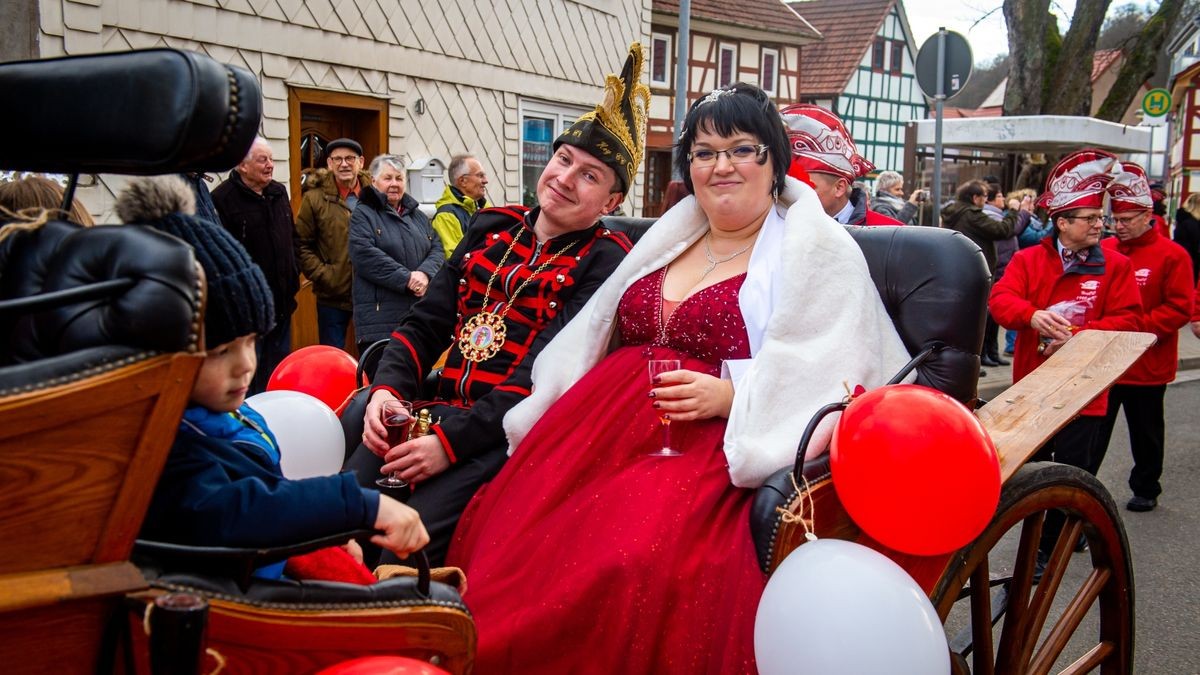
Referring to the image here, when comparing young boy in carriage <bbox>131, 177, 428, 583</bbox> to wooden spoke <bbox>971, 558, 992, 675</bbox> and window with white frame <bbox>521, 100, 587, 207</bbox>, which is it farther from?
window with white frame <bbox>521, 100, 587, 207</bbox>

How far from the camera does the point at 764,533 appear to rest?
6.60ft

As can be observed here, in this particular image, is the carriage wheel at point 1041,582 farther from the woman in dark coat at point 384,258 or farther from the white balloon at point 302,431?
the woman in dark coat at point 384,258

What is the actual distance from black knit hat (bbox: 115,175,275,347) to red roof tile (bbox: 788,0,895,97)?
84.6 feet

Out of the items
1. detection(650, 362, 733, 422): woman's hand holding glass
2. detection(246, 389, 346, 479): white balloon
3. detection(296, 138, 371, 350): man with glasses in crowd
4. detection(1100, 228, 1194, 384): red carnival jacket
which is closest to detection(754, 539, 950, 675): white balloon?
detection(650, 362, 733, 422): woman's hand holding glass

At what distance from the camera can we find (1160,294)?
4855mm

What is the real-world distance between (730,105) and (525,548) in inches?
49.0

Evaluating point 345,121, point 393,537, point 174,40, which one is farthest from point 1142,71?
point 393,537

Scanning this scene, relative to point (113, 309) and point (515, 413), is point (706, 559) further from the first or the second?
point (113, 309)

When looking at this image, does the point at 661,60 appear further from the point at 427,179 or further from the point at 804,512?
the point at 804,512

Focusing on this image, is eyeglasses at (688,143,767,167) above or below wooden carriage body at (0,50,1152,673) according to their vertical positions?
above

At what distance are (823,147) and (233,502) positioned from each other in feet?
10.5

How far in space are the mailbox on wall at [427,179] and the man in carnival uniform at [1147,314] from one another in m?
6.56

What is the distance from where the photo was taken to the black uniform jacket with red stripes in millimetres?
2627

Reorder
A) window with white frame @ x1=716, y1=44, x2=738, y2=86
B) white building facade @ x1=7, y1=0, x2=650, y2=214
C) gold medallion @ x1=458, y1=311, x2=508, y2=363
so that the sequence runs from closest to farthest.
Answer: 1. gold medallion @ x1=458, y1=311, x2=508, y2=363
2. white building facade @ x1=7, y1=0, x2=650, y2=214
3. window with white frame @ x1=716, y1=44, x2=738, y2=86
